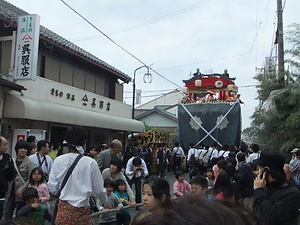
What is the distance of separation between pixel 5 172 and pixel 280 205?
12.1 ft

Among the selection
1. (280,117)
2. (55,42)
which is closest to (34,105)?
(55,42)

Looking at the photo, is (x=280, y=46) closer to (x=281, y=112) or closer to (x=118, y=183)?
(x=281, y=112)

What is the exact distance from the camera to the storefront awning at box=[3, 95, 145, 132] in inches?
467

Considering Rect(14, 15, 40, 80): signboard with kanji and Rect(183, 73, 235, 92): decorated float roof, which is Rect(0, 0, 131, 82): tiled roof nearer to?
Rect(14, 15, 40, 80): signboard with kanji

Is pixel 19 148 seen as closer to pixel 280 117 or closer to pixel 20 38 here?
pixel 20 38

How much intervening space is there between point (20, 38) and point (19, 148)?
6.93 metres

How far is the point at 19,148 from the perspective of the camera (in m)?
5.79

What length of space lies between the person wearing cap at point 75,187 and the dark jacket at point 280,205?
6.11ft

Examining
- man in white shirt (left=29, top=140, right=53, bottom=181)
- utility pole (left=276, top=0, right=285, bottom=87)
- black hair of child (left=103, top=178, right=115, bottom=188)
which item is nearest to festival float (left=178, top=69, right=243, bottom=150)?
utility pole (left=276, top=0, right=285, bottom=87)

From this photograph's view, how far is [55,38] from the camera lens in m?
15.6

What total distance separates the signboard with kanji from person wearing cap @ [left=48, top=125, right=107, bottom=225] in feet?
26.7

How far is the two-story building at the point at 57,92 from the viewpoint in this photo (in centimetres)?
1197

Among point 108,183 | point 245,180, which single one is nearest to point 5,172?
point 108,183

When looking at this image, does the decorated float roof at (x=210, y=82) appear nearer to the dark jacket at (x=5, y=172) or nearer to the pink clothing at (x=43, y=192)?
the pink clothing at (x=43, y=192)
